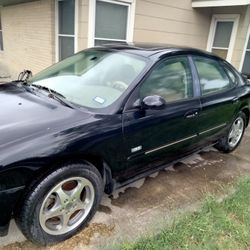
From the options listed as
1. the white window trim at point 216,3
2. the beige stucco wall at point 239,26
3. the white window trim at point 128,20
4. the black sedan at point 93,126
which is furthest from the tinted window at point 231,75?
the beige stucco wall at point 239,26

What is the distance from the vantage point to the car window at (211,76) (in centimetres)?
336

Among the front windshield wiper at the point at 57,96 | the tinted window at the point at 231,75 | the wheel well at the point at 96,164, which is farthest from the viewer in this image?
the tinted window at the point at 231,75

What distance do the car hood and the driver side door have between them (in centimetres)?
52

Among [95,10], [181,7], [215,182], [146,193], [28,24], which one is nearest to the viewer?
[146,193]

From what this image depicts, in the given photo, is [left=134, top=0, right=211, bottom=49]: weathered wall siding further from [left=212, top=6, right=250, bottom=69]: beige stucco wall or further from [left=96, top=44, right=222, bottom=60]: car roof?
[left=96, top=44, right=222, bottom=60]: car roof

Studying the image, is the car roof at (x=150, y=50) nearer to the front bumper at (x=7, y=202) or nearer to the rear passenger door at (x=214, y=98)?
the rear passenger door at (x=214, y=98)

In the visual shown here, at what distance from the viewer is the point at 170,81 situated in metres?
3.00

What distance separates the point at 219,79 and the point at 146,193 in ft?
6.11

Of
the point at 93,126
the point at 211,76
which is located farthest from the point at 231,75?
the point at 93,126

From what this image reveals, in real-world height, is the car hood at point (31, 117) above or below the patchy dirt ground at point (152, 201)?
above

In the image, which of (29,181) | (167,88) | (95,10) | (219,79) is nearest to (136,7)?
(95,10)

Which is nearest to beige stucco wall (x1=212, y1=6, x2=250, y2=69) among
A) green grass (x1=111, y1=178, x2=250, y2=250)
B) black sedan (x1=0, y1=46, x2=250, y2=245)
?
black sedan (x1=0, y1=46, x2=250, y2=245)

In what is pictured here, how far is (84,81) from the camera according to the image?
283cm

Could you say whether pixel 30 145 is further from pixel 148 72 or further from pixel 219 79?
pixel 219 79
